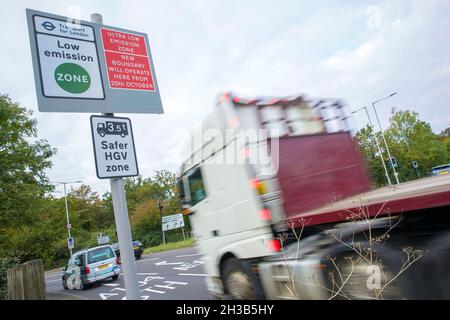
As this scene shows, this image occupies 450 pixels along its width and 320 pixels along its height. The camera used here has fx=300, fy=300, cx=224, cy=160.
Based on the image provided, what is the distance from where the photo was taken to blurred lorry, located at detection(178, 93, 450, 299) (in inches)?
121

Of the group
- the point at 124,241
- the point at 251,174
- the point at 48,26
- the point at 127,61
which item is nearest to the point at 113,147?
the point at 124,241

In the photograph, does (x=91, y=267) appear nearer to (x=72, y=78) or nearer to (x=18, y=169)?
(x=18, y=169)

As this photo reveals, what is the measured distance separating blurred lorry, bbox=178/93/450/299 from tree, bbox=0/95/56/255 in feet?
33.4

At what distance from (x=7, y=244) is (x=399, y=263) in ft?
58.9

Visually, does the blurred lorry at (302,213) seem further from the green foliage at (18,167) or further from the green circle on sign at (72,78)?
the green foliage at (18,167)

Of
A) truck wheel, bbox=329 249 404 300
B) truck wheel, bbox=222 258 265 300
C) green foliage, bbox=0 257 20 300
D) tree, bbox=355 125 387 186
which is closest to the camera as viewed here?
truck wheel, bbox=329 249 404 300

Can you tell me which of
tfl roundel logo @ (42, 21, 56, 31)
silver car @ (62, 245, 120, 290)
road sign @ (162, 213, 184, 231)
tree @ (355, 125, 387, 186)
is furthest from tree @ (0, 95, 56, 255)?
tree @ (355, 125, 387, 186)

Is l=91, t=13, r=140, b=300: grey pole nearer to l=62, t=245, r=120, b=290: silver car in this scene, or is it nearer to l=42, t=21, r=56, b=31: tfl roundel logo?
l=42, t=21, r=56, b=31: tfl roundel logo

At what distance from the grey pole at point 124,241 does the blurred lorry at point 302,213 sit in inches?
72.9

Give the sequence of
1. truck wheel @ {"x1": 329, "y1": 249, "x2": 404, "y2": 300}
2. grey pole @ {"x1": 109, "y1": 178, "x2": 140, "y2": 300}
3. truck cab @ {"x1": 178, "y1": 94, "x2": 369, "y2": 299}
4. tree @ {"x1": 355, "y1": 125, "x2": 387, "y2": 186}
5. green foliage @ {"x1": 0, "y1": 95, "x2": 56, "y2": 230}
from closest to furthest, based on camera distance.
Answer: grey pole @ {"x1": 109, "y1": 178, "x2": 140, "y2": 300}, truck wheel @ {"x1": 329, "y1": 249, "x2": 404, "y2": 300}, truck cab @ {"x1": 178, "y1": 94, "x2": 369, "y2": 299}, green foliage @ {"x1": 0, "y1": 95, "x2": 56, "y2": 230}, tree @ {"x1": 355, "y1": 125, "x2": 387, "y2": 186}

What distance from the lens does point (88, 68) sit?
2764mm

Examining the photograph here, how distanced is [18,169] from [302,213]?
1362 cm

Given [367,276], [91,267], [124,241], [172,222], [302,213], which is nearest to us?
[124,241]
